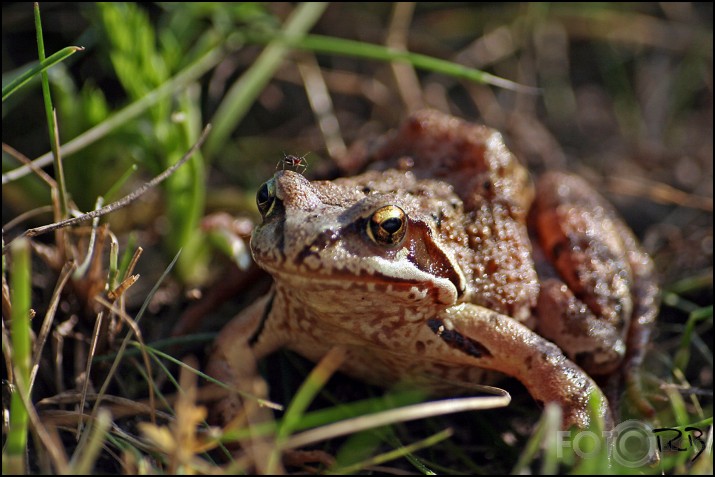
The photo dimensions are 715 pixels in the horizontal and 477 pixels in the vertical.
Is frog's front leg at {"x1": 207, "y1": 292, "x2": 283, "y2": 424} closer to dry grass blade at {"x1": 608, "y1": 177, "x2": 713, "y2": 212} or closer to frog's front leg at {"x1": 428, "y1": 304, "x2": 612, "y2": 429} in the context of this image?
frog's front leg at {"x1": 428, "y1": 304, "x2": 612, "y2": 429}

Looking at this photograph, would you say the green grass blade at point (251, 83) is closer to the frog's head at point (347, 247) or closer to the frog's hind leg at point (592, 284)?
the frog's head at point (347, 247)

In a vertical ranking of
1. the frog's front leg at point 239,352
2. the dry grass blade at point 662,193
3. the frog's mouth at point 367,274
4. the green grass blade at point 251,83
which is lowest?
the frog's front leg at point 239,352

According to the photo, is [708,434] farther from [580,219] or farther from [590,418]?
[580,219]

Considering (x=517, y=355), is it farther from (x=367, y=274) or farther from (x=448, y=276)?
(x=367, y=274)

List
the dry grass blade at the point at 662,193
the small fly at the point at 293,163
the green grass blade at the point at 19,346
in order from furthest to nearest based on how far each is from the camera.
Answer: the dry grass blade at the point at 662,193, the small fly at the point at 293,163, the green grass blade at the point at 19,346

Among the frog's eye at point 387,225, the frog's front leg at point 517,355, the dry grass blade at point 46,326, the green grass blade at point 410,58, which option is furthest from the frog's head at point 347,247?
the green grass blade at point 410,58

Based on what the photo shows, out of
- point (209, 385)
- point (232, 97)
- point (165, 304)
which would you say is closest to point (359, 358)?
point (209, 385)

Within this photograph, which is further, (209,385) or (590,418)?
(209,385)

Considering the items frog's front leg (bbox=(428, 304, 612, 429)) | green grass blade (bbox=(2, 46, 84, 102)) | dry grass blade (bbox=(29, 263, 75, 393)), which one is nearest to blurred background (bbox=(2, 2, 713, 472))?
dry grass blade (bbox=(29, 263, 75, 393))
